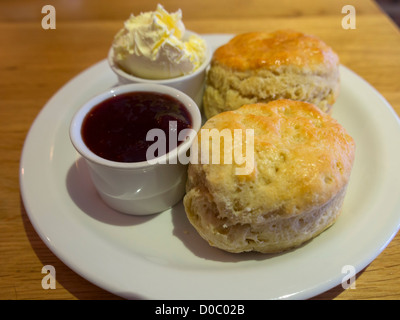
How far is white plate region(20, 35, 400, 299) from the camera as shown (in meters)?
1.39

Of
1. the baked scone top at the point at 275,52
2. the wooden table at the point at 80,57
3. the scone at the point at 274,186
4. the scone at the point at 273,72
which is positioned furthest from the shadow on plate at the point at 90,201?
the baked scone top at the point at 275,52

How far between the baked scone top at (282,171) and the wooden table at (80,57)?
48 centimetres

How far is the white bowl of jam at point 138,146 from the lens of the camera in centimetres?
164

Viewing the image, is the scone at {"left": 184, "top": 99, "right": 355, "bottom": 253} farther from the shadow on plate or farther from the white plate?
the shadow on plate

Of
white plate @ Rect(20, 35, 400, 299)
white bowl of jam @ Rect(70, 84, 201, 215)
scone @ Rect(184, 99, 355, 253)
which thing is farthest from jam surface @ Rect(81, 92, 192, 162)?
white plate @ Rect(20, 35, 400, 299)

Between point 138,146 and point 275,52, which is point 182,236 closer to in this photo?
point 138,146

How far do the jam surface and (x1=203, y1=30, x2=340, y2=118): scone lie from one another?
13.2 inches

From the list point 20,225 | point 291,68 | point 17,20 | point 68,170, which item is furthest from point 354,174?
point 17,20

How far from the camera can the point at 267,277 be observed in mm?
1409

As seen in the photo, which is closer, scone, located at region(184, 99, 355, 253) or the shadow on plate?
scone, located at region(184, 99, 355, 253)

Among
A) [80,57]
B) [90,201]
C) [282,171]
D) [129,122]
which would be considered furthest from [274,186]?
[80,57]

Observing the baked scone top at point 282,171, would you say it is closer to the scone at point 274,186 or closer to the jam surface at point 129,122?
the scone at point 274,186

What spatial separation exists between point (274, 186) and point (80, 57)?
8.24 feet

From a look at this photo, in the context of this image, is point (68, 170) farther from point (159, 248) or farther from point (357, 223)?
point (357, 223)
